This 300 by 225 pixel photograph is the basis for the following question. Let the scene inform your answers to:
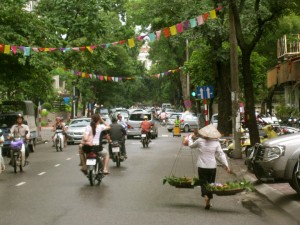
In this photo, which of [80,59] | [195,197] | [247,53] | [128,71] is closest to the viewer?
[195,197]

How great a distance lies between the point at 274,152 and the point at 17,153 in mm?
9696

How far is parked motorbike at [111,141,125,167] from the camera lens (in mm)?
19797

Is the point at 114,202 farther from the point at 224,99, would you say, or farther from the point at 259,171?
the point at 224,99

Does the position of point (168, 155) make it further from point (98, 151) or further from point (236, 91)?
point (98, 151)

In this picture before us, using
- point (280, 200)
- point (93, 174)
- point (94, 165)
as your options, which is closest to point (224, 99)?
point (93, 174)

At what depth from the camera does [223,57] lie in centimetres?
3075

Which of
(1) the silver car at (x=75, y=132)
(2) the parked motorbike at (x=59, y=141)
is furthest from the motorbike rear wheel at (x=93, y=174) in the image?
(1) the silver car at (x=75, y=132)

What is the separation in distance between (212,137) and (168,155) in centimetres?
1433

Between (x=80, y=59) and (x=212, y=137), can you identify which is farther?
Result: (x=80, y=59)

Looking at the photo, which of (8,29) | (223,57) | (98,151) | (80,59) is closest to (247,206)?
(98,151)

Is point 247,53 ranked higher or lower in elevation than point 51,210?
higher

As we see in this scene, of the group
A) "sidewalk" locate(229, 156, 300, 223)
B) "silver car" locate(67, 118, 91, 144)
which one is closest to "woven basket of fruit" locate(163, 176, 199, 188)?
"sidewalk" locate(229, 156, 300, 223)

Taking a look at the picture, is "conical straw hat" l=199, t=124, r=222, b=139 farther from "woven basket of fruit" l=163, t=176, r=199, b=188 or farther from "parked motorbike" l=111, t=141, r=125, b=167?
"parked motorbike" l=111, t=141, r=125, b=167

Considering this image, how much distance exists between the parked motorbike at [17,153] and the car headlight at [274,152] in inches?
371
